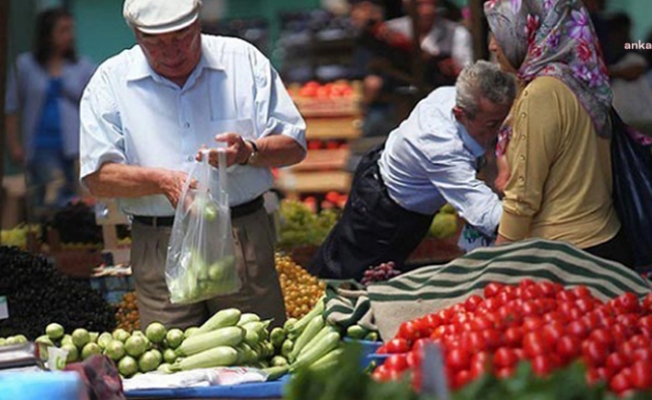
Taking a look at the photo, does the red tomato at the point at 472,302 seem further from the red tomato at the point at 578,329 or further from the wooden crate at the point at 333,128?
the wooden crate at the point at 333,128

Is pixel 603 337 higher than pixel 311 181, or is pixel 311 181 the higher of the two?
pixel 603 337

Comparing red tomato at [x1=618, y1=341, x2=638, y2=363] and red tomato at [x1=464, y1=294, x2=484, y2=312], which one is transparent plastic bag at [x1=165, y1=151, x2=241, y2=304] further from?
red tomato at [x1=618, y1=341, x2=638, y2=363]

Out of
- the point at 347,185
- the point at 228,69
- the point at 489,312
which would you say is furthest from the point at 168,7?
the point at 347,185

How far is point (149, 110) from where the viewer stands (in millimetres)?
5488

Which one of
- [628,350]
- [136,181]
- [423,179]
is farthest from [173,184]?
[628,350]

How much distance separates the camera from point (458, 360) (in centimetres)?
349

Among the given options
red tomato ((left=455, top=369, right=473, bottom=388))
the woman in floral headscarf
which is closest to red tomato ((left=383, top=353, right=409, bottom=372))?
red tomato ((left=455, top=369, right=473, bottom=388))

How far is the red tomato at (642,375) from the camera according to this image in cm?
340

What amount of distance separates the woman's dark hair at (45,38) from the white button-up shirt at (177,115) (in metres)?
5.49

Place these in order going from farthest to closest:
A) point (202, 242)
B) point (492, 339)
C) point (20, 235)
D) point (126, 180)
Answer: point (20, 235)
point (126, 180)
point (202, 242)
point (492, 339)

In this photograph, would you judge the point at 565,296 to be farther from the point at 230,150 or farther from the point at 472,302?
the point at 230,150

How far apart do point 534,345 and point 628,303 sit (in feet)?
2.22

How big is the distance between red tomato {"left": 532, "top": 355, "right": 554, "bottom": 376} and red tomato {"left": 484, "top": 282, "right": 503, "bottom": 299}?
0.81 m

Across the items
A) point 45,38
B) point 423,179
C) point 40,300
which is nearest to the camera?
point 40,300
